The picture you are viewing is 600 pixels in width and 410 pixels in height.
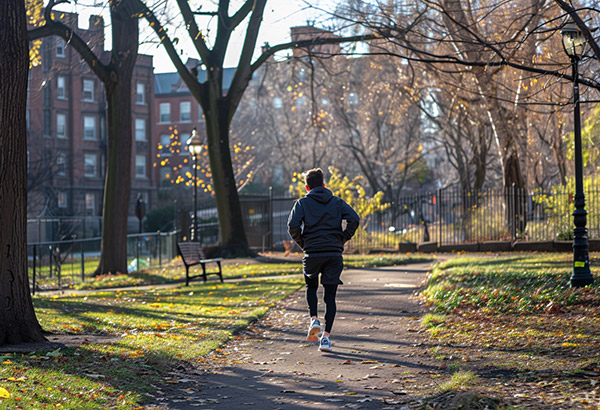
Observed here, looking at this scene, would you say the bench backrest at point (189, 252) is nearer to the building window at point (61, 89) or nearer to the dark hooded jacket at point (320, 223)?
the dark hooded jacket at point (320, 223)

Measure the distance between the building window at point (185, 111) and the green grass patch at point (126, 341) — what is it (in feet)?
182

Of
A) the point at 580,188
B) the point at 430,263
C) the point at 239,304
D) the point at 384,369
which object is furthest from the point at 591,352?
the point at 430,263

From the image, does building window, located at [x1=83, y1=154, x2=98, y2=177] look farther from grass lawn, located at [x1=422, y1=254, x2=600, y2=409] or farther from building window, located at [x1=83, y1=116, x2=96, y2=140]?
grass lawn, located at [x1=422, y1=254, x2=600, y2=409]

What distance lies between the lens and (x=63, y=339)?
8.89 metres

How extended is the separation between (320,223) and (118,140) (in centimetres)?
1430

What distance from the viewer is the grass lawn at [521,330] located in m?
6.50

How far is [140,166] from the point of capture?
64.1 m

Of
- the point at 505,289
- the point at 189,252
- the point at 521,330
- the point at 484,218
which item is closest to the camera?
the point at 521,330

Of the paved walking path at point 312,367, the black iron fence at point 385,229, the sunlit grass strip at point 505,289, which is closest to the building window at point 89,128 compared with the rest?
the black iron fence at point 385,229

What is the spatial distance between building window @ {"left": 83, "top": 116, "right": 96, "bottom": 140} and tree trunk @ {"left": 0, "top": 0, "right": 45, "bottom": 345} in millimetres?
52098

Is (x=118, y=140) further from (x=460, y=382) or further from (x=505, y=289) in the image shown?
(x=460, y=382)

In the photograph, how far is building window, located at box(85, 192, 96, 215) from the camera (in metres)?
57.7

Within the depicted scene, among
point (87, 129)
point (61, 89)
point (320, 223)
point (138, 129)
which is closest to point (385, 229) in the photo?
point (320, 223)

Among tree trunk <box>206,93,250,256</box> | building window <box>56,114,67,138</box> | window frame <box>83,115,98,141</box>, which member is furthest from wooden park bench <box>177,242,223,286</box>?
window frame <box>83,115,98,141</box>
